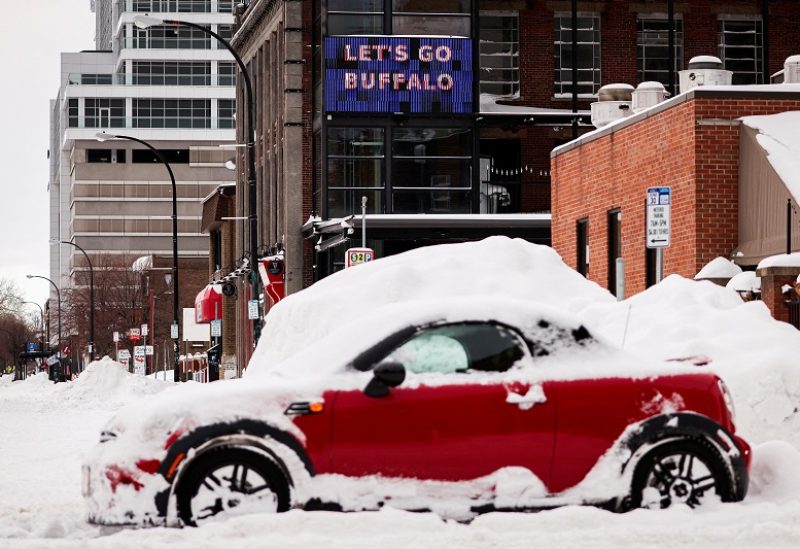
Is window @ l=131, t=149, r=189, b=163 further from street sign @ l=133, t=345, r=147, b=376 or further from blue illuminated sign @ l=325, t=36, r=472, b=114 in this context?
blue illuminated sign @ l=325, t=36, r=472, b=114

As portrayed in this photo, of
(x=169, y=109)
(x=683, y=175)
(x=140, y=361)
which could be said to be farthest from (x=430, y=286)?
(x=169, y=109)

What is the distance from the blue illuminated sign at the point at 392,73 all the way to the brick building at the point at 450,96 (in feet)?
0.14

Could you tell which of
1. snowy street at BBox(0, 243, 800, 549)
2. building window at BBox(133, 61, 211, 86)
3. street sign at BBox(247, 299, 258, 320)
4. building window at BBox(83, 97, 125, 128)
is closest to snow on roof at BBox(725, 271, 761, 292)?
snowy street at BBox(0, 243, 800, 549)

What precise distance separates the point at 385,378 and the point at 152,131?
485ft

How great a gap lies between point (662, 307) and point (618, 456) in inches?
263

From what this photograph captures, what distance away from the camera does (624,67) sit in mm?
53531

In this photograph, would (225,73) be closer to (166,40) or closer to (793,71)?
(166,40)

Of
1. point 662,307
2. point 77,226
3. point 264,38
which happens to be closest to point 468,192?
point 264,38

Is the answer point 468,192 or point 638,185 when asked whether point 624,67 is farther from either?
point 638,185

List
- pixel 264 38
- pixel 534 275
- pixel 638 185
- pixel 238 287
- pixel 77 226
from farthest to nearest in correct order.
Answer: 1. pixel 77 226
2. pixel 238 287
3. pixel 264 38
4. pixel 638 185
5. pixel 534 275

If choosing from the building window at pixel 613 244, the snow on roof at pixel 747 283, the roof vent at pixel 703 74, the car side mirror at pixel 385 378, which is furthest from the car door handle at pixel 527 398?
the roof vent at pixel 703 74

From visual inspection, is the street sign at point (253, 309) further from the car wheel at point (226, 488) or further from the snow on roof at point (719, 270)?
the car wheel at point (226, 488)

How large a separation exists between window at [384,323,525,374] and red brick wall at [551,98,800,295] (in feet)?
45.4

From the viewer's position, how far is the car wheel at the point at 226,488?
32.4 feet
